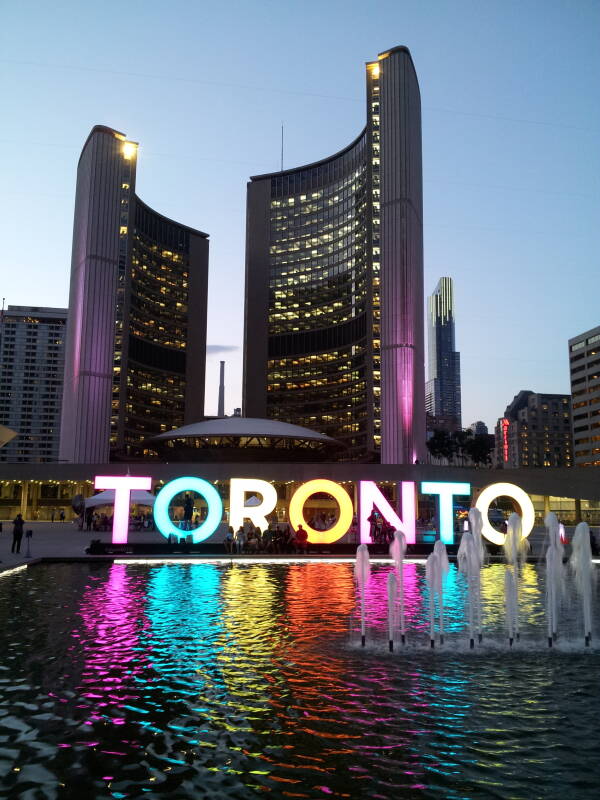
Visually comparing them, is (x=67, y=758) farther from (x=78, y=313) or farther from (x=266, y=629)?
(x=78, y=313)

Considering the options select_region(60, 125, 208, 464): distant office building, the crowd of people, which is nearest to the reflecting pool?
the crowd of people

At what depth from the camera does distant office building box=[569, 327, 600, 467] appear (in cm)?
17661

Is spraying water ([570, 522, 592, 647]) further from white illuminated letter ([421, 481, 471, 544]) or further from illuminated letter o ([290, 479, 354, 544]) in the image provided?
white illuminated letter ([421, 481, 471, 544])

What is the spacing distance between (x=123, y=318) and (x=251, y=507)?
5556 inches

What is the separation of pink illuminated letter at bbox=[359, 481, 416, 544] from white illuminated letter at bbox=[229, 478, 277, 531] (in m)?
4.75

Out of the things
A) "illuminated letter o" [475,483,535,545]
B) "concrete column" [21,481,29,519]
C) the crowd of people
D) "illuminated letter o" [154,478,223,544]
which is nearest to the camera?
"illuminated letter o" [475,483,535,545]

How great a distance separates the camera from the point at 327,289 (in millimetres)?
172125

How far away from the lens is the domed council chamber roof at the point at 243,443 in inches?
3615

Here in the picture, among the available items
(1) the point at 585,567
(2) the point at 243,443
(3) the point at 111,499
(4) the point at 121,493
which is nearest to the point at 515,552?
(1) the point at 585,567

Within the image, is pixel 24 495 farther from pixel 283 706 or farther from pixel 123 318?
pixel 123 318

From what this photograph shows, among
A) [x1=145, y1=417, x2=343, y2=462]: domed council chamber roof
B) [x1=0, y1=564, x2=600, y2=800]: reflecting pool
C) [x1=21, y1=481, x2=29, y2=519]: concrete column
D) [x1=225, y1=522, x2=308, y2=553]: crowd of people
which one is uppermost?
[x1=145, y1=417, x2=343, y2=462]: domed council chamber roof

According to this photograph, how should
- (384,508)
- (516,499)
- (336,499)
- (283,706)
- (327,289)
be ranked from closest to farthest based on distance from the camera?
1. (283,706)
2. (516,499)
3. (384,508)
4. (336,499)
5. (327,289)

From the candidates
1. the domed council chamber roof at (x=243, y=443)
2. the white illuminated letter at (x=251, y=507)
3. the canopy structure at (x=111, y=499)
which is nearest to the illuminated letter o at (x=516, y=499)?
the white illuminated letter at (x=251, y=507)

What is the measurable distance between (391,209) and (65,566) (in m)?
→ 86.5
